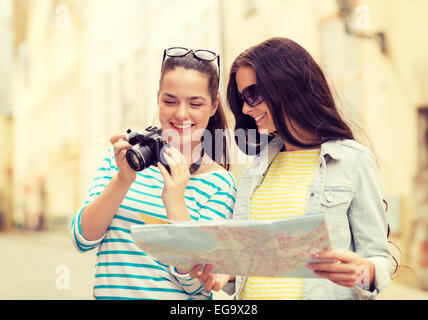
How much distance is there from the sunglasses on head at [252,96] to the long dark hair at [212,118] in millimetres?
126

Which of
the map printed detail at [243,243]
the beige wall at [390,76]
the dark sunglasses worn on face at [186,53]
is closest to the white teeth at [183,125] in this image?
the dark sunglasses worn on face at [186,53]

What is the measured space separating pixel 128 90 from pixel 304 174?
356 inches

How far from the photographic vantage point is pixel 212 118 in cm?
209

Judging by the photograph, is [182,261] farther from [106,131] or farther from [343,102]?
[106,131]

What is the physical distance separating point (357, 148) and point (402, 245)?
442 cm

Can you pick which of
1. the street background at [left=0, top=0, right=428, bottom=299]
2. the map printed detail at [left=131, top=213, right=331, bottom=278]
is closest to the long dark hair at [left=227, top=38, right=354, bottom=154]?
the street background at [left=0, top=0, right=428, bottom=299]

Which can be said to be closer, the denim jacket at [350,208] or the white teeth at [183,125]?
the denim jacket at [350,208]

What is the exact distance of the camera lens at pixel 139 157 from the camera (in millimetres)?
1707

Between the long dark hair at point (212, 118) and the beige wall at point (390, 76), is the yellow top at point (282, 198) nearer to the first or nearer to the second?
the long dark hair at point (212, 118)

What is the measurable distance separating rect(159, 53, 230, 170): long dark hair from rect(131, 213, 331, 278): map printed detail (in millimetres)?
627

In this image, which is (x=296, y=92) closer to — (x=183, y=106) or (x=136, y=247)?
(x=183, y=106)

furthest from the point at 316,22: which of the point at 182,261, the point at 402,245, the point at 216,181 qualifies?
the point at 182,261

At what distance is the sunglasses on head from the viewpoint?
1901 mm

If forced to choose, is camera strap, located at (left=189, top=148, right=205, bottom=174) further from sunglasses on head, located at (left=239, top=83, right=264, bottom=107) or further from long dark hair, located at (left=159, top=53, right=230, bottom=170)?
sunglasses on head, located at (left=239, top=83, right=264, bottom=107)
